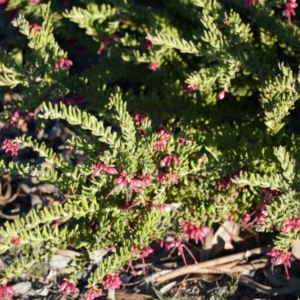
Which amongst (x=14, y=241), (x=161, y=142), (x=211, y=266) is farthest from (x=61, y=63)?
(x=211, y=266)

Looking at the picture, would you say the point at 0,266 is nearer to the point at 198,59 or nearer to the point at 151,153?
the point at 151,153

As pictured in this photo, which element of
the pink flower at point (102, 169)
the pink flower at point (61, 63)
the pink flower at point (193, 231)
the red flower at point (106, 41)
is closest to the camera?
the pink flower at point (102, 169)

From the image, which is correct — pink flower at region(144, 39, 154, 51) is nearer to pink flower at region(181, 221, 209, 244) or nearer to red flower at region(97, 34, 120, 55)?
red flower at region(97, 34, 120, 55)

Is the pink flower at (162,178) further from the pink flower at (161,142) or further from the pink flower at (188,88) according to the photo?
the pink flower at (188,88)

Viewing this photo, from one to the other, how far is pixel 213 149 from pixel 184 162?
0.14m

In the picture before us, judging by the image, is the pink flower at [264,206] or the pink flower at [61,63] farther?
the pink flower at [61,63]

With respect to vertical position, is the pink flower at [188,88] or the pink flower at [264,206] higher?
the pink flower at [188,88]

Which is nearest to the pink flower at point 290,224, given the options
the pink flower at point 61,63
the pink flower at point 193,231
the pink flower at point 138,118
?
the pink flower at point 193,231

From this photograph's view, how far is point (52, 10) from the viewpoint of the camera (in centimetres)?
374

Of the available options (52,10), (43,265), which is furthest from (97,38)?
(43,265)

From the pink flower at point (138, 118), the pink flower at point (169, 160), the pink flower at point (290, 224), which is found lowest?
the pink flower at point (290, 224)

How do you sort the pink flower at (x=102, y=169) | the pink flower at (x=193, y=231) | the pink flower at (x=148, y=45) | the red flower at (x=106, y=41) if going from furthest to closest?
the red flower at (x=106, y=41)
the pink flower at (x=148, y=45)
the pink flower at (x=193, y=231)
the pink flower at (x=102, y=169)

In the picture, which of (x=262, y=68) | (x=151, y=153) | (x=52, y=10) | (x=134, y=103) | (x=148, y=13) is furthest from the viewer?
(x=52, y=10)

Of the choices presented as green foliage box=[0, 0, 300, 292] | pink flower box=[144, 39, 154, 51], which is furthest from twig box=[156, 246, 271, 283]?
pink flower box=[144, 39, 154, 51]
